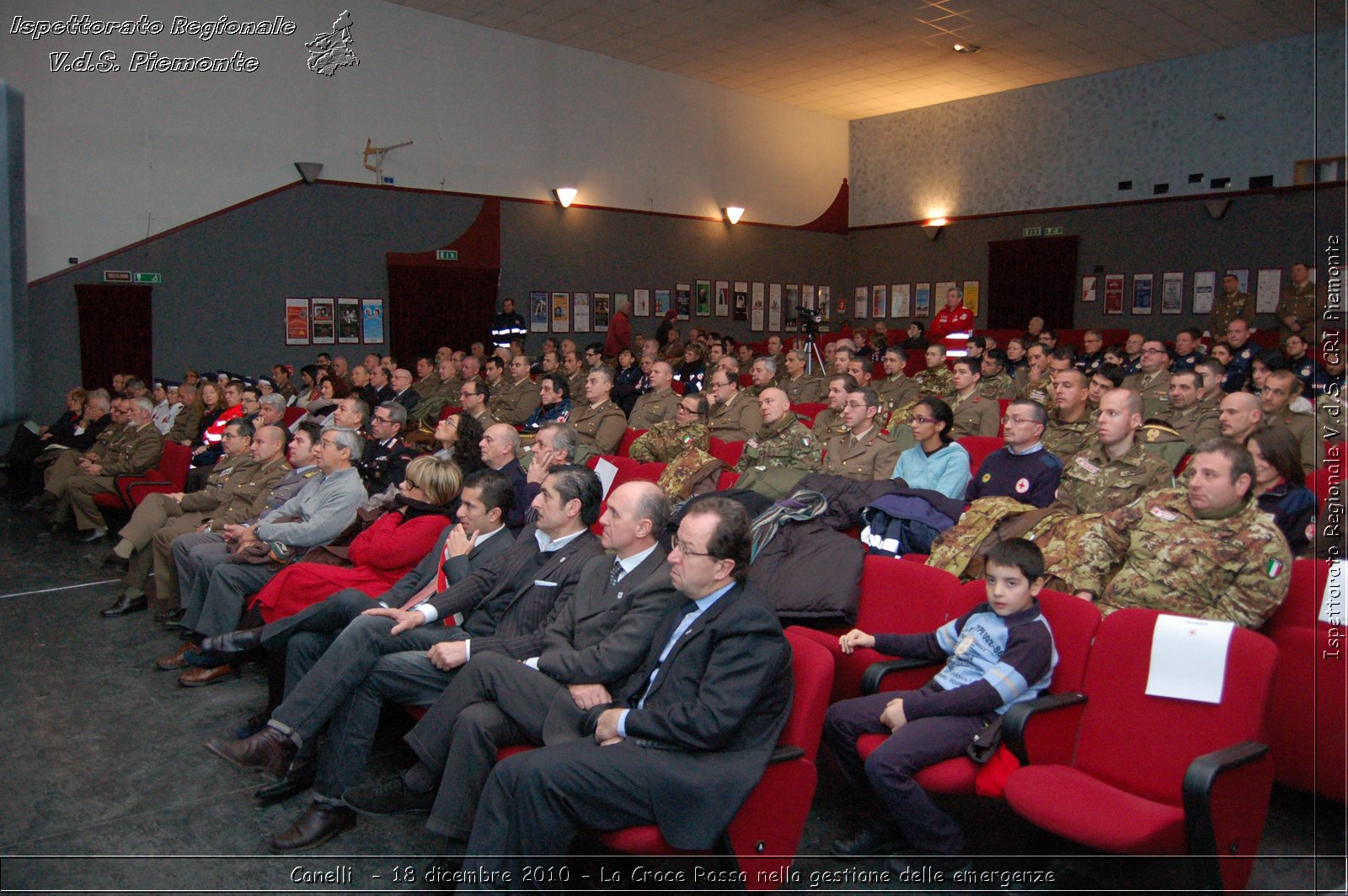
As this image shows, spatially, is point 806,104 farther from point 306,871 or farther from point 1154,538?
point 306,871

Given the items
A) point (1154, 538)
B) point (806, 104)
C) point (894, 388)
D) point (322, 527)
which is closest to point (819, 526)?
point (1154, 538)

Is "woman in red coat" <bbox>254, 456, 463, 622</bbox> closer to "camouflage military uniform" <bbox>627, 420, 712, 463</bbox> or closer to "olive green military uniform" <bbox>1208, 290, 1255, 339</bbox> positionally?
"camouflage military uniform" <bbox>627, 420, 712, 463</bbox>

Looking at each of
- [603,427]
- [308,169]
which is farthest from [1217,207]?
[308,169]

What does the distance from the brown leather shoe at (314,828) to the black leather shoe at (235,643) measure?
2.93 feet

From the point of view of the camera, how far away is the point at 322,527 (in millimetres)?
4203

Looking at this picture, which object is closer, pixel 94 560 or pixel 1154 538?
pixel 1154 538

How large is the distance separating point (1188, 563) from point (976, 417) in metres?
3.38

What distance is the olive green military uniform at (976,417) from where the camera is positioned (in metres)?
6.05

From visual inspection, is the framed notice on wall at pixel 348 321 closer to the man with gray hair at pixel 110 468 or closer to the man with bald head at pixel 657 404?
the man with gray hair at pixel 110 468

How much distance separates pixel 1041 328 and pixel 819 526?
10.4 metres

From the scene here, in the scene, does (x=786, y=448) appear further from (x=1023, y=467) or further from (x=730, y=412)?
(x=730, y=412)

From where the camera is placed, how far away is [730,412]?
651 centimetres

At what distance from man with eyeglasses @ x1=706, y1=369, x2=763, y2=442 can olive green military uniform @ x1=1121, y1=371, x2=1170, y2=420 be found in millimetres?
2813

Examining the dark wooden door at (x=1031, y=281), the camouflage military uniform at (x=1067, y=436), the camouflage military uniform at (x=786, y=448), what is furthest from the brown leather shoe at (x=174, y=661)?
the dark wooden door at (x=1031, y=281)
